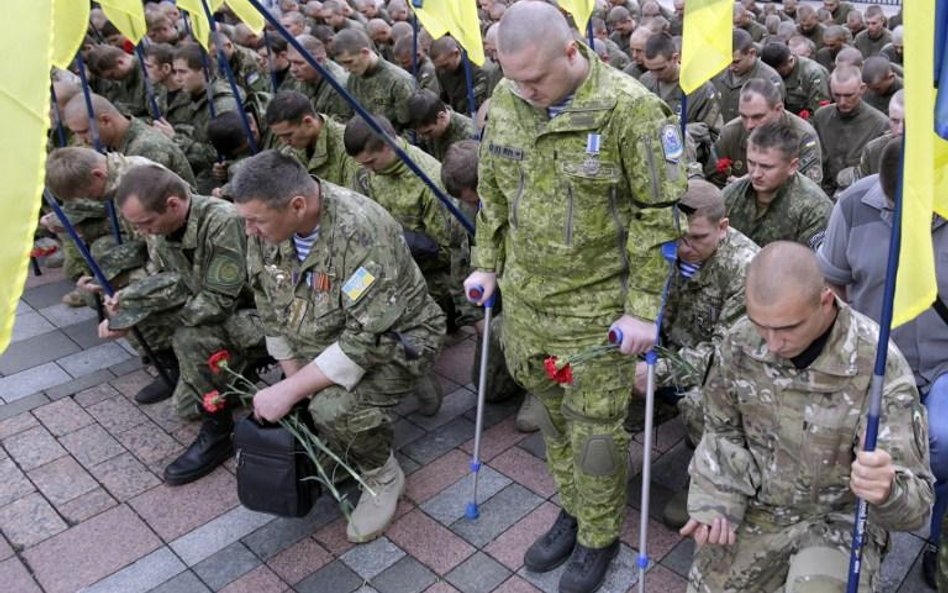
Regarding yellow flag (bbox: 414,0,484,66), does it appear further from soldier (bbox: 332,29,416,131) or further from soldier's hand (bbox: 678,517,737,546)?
soldier's hand (bbox: 678,517,737,546)

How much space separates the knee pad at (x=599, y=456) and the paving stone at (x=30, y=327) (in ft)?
15.1

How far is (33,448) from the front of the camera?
4.80 m

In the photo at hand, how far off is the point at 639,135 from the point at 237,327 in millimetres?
2623

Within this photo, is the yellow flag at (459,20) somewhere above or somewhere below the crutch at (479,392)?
above

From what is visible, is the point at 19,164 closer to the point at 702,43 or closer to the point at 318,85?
the point at 702,43

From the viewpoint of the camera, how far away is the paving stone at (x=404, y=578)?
11.9 feet

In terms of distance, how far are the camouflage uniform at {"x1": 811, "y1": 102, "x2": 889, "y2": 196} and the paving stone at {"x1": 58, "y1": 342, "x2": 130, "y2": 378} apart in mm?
5443

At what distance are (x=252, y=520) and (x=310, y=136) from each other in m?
2.64

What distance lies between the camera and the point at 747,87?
5828 mm

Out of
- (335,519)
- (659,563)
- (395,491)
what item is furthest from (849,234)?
(335,519)

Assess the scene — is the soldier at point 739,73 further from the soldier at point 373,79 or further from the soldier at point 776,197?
the soldier at point 776,197

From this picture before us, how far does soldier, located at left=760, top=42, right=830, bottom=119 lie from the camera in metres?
8.58

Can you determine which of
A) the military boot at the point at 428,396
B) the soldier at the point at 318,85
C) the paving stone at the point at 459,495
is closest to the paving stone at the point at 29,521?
the paving stone at the point at 459,495

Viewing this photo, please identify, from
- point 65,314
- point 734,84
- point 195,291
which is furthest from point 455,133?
point 65,314
